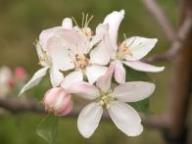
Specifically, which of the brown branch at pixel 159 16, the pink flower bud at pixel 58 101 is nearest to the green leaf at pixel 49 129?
the pink flower bud at pixel 58 101

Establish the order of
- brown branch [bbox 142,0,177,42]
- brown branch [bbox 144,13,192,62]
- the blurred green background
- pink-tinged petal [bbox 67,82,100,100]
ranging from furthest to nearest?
the blurred green background < brown branch [bbox 142,0,177,42] < brown branch [bbox 144,13,192,62] < pink-tinged petal [bbox 67,82,100,100]

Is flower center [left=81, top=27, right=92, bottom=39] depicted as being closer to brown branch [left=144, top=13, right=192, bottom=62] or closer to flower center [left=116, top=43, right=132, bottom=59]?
flower center [left=116, top=43, right=132, bottom=59]

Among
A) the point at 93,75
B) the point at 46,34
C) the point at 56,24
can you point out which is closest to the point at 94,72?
the point at 93,75

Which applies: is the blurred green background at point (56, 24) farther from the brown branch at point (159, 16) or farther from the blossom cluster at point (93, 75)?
the blossom cluster at point (93, 75)

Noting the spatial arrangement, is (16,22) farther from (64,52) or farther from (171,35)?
(64,52)

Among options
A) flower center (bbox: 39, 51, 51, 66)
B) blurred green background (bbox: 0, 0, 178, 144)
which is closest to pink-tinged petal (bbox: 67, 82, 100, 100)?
flower center (bbox: 39, 51, 51, 66)

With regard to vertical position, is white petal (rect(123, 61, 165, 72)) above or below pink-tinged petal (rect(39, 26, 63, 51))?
below

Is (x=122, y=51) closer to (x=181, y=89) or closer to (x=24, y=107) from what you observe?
(x=24, y=107)
